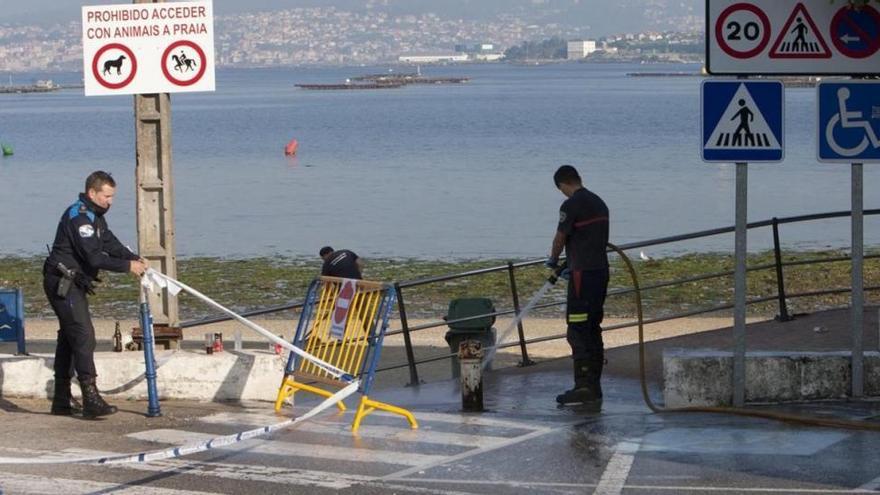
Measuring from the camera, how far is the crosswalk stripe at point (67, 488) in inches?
354

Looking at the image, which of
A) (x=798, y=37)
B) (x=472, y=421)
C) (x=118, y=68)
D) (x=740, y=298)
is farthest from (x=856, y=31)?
(x=118, y=68)

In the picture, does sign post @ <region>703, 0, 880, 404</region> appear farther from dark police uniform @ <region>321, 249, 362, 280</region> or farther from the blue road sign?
dark police uniform @ <region>321, 249, 362, 280</region>

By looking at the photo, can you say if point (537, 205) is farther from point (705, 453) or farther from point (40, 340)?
point (705, 453)

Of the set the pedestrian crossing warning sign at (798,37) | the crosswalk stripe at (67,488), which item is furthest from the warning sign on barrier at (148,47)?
the pedestrian crossing warning sign at (798,37)

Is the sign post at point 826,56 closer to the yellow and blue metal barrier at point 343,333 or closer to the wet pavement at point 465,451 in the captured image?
the wet pavement at point 465,451

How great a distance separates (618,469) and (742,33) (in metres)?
3.78

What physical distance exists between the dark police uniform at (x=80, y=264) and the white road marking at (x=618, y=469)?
3919 millimetres

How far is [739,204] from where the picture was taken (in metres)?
11.4

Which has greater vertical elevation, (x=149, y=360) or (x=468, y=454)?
(x=149, y=360)

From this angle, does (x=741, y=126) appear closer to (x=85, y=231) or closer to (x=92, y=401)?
(x=85, y=231)

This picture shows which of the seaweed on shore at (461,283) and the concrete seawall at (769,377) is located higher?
the concrete seawall at (769,377)

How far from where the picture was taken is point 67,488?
9094 millimetres

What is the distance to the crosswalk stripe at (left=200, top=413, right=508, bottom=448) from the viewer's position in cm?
1054

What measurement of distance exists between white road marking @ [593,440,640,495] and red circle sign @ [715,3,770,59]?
10.4 ft
